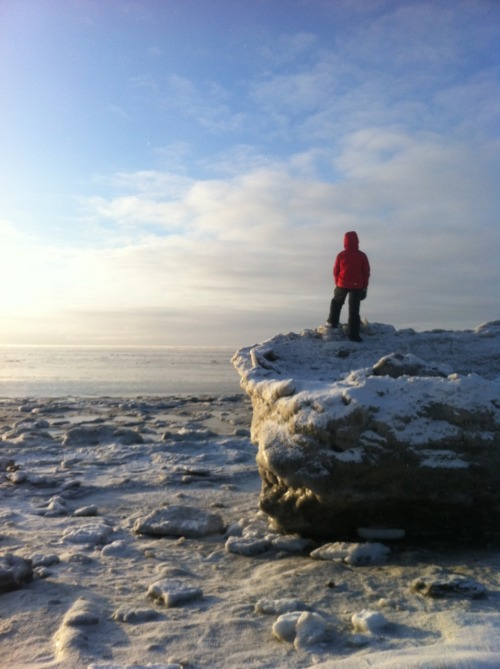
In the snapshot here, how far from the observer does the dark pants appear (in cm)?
668

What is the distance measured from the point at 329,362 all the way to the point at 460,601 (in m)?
3.28

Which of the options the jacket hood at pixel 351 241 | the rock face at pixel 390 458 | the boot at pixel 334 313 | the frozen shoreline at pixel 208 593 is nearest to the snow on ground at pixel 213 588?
the frozen shoreline at pixel 208 593

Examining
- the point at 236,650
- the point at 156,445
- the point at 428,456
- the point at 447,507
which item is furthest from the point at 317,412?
the point at 156,445

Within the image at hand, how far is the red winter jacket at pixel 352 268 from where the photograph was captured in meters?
7.18

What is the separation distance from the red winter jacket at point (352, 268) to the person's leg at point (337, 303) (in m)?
0.07

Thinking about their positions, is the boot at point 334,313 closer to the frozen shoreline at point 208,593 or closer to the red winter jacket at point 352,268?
the red winter jacket at point 352,268

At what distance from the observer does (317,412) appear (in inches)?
150

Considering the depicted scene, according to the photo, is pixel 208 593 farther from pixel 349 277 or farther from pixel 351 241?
pixel 351 241

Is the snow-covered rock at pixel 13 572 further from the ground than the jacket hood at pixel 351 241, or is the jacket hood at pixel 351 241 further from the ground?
the jacket hood at pixel 351 241

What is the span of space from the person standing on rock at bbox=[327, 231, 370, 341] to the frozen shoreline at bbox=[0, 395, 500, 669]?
95.8 inches

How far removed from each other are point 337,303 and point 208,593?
15.0ft

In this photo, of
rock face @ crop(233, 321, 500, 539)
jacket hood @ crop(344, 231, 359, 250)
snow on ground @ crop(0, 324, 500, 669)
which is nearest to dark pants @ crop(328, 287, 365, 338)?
jacket hood @ crop(344, 231, 359, 250)

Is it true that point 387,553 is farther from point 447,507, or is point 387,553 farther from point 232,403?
point 232,403

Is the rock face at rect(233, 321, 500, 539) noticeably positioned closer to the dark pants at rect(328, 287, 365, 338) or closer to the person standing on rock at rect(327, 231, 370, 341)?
the dark pants at rect(328, 287, 365, 338)
